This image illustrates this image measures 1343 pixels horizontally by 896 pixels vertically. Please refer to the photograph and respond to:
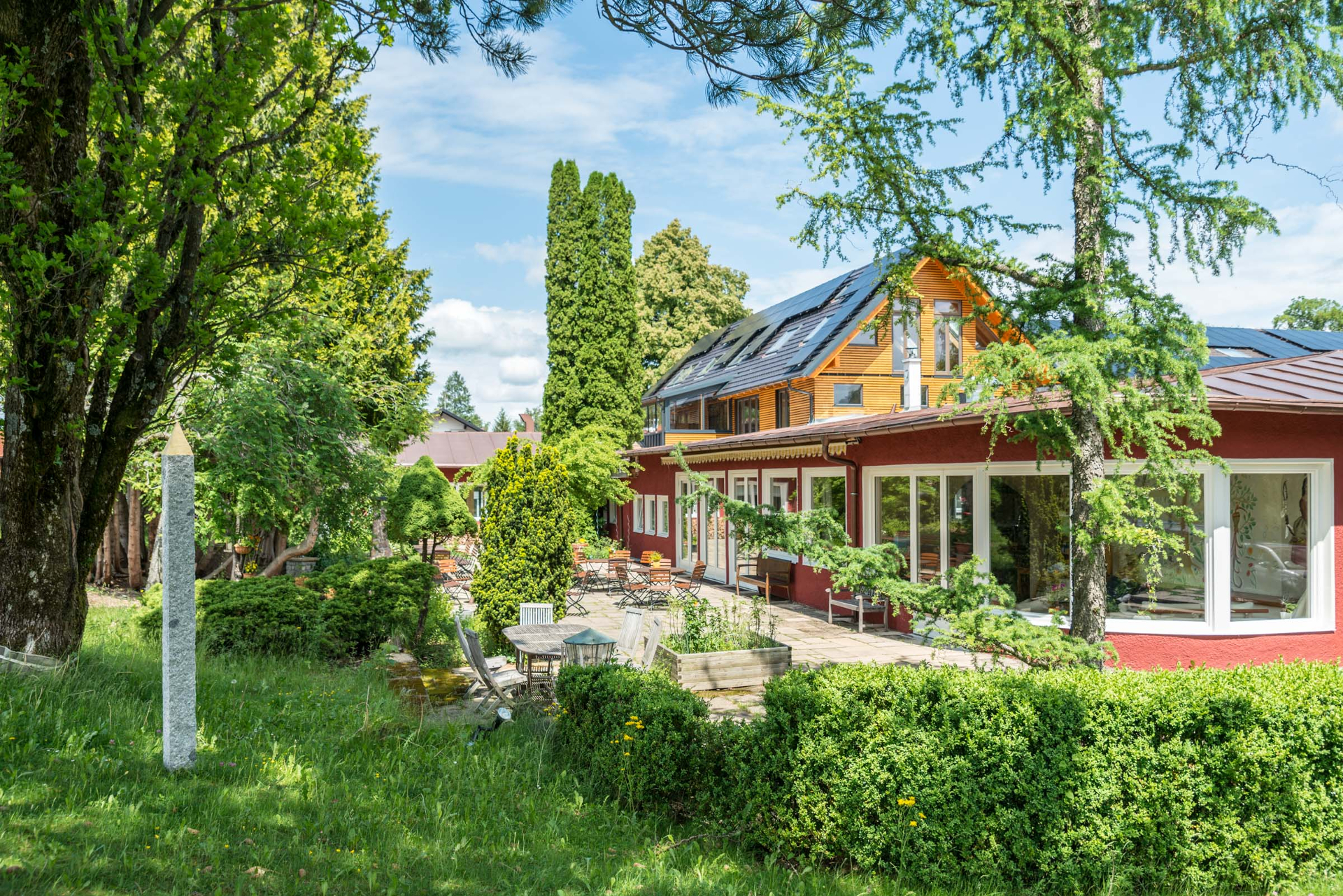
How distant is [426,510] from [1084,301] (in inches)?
327

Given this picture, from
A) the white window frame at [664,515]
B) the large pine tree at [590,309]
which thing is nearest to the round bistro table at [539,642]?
the white window frame at [664,515]

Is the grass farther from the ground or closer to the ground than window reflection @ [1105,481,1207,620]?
closer to the ground

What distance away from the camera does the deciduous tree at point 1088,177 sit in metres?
5.98

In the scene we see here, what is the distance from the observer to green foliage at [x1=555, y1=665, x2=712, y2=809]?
5242 mm

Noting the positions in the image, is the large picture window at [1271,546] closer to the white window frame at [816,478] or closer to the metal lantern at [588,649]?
the white window frame at [816,478]

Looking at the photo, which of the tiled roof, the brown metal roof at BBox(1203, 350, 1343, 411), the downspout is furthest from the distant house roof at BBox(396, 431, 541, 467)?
the brown metal roof at BBox(1203, 350, 1343, 411)

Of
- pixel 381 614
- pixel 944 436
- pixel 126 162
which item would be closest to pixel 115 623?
pixel 381 614

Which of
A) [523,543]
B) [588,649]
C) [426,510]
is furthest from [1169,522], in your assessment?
[426,510]

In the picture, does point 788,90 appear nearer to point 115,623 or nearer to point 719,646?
point 719,646

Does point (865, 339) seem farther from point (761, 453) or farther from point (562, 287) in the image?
point (562, 287)

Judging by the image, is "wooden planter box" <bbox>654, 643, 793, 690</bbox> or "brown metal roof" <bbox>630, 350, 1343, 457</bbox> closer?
"brown metal roof" <bbox>630, 350, 1343, 457</bbox>

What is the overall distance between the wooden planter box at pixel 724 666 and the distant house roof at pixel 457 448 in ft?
99.9

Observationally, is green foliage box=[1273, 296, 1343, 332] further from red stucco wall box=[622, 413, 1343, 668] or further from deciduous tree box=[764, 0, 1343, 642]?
deciduous tree box=[764, 0, 1343, 642]

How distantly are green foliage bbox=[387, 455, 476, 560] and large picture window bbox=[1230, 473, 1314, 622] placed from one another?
944cm
